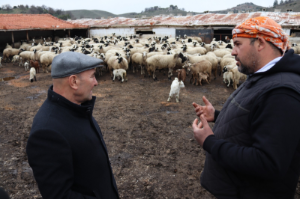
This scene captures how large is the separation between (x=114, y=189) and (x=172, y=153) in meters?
3.61

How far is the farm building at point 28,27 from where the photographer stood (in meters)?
23.6

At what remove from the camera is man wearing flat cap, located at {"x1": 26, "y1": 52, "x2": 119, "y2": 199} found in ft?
5.10

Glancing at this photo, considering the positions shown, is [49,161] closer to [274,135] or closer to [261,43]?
[274,135]

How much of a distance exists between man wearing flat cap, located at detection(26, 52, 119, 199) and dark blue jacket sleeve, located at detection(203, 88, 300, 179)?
1.27m

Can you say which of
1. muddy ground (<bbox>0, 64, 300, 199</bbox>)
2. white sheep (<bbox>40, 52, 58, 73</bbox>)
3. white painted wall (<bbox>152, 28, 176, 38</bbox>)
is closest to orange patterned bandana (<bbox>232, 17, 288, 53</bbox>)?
muddy ground (<bbox>0, 64, 300, 199</bbox>)

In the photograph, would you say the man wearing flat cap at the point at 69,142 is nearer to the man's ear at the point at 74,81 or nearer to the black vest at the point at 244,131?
the man's ear at the point at 74,81

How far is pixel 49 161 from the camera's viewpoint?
1546mm

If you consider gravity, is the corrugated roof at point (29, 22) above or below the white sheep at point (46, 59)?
above

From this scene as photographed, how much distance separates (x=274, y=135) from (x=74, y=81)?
1663 mm

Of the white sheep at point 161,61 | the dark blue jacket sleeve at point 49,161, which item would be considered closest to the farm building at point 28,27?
the white sheep at point 161,61

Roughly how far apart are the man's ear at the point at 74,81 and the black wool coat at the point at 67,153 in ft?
0.52

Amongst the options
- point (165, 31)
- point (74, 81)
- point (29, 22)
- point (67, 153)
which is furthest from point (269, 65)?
point (29, 22)

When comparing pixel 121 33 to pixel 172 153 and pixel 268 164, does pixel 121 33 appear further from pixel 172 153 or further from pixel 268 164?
pixel 268 164

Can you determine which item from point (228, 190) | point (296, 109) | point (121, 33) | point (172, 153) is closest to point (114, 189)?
point (228, 190)
